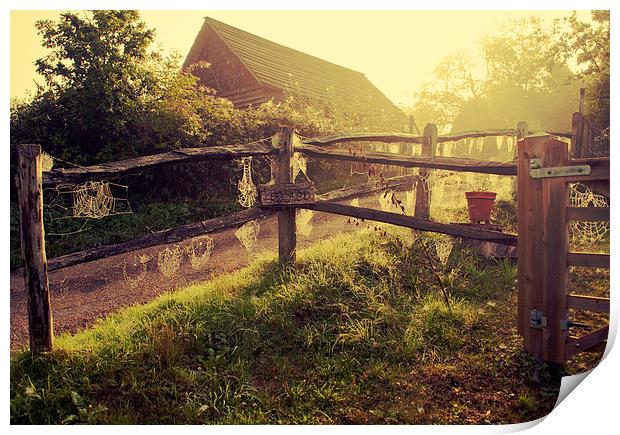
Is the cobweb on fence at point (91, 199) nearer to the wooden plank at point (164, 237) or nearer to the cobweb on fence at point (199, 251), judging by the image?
the wooden plank at point (164, 237)

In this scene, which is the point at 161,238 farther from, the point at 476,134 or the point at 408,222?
the point at 476,134

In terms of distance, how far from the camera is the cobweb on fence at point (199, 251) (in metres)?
4.25

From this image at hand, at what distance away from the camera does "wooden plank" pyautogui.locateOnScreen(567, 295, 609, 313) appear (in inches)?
126

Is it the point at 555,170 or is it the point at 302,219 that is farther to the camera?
the point at 302,219

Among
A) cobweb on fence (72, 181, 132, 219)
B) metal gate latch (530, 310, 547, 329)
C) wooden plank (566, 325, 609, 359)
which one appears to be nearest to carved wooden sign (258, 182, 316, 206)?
cobweb on fence (72, 181, 132, 219)

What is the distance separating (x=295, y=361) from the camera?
331 centimetres

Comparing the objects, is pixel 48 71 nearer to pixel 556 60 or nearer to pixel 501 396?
pixel 501 396

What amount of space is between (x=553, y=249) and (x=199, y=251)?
3351 millimetres

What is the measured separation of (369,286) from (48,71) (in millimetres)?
3271

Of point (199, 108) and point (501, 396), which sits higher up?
point (199, 108)

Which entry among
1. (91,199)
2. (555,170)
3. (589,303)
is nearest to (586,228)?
(589,303)

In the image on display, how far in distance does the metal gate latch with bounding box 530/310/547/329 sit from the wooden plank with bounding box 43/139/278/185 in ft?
8.62

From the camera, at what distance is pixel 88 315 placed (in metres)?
3.69
